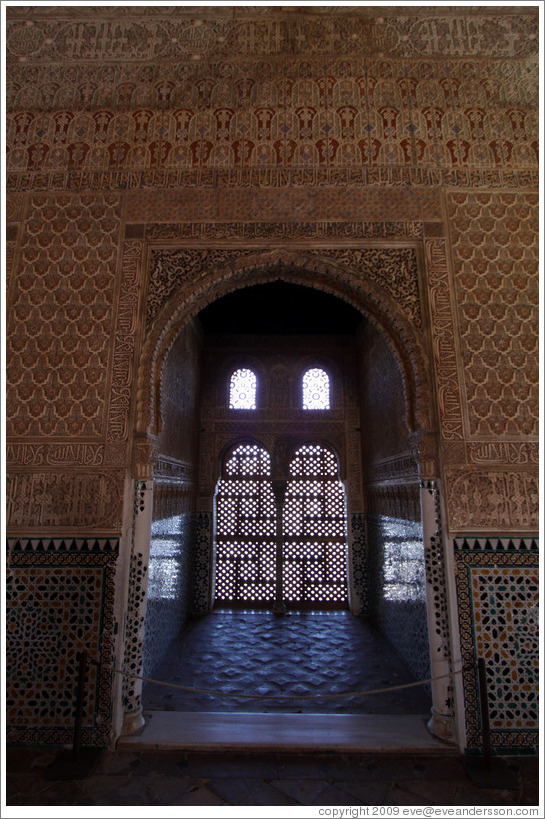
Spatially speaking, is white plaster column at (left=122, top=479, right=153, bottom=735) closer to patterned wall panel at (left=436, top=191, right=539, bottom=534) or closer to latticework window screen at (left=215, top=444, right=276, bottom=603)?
patterned wall panel at (left=436, top=191, right=539, bottom=534)

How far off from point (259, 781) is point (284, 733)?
17.8 inches

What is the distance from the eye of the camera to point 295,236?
3473 mm

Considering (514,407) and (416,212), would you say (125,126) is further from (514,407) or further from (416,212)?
(514,407)

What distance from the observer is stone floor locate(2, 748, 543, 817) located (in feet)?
7.81

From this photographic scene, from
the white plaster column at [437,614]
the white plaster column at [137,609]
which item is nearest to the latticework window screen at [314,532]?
the white plaster column at [437,614]

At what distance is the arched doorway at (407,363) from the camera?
3225mm

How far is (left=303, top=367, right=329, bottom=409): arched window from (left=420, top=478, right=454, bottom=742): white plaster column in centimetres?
354

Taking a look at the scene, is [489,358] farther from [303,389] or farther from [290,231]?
[303,389]

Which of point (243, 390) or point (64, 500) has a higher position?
point (243, 390)

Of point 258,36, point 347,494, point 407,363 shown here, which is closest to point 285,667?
point 347,494

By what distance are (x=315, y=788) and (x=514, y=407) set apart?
8.88 feet

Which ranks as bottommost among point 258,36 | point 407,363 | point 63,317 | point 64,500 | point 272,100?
point 64,500

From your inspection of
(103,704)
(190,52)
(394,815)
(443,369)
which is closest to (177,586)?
(103,704)

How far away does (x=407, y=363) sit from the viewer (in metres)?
3.38
